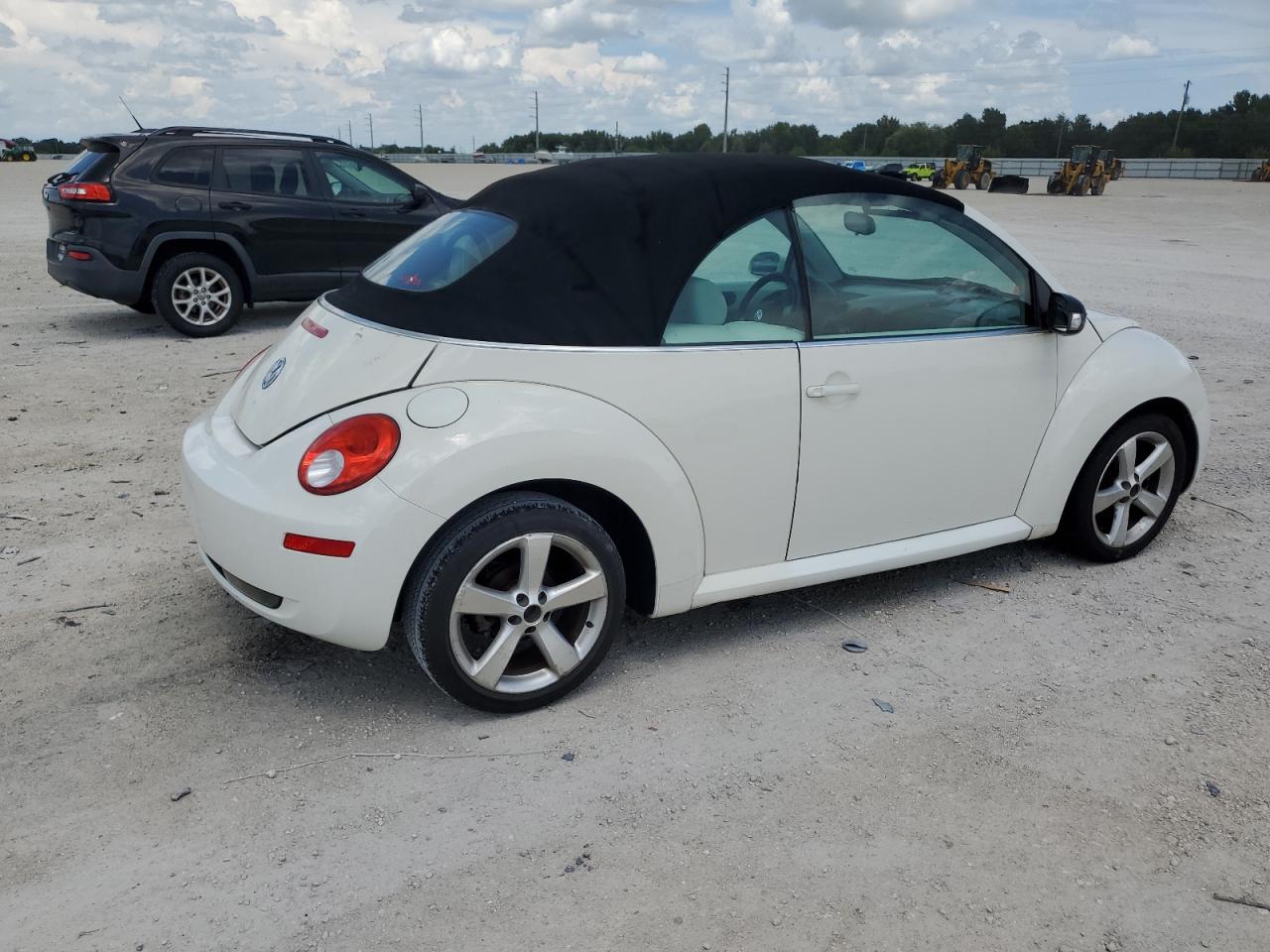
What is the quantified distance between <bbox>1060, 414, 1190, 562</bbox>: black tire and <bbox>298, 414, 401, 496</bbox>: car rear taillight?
290cm

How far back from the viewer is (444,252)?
3.68 m

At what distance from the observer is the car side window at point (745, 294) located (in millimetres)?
3506

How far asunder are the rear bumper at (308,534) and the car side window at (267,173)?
7.08m

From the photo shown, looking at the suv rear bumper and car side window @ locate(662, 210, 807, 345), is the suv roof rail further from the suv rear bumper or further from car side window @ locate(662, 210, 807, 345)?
car side window @ locate(662, 210, 807, 345)

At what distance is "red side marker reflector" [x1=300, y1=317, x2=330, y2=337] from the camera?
3582mm

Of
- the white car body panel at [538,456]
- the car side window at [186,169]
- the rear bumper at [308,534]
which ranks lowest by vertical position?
the rear bumper at [308,534]

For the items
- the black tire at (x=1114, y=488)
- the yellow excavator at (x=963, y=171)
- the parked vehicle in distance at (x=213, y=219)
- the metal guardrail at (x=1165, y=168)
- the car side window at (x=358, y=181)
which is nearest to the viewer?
the black tire at (x=1114, y=488)

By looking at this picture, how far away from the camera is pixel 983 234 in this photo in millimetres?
4125

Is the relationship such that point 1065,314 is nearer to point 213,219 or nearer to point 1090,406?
point 1090,406

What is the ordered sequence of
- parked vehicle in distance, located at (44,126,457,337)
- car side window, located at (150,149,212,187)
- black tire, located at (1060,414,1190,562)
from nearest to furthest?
black tire, located at (1060,414,1190,562) → parked vehicle in distance, located at (44,126,457,337) → car side window, located at (150,149,212,187)

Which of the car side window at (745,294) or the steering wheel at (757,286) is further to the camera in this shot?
the steering wheel at (757,286)

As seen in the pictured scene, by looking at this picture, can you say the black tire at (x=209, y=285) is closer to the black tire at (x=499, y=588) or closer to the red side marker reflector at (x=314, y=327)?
the red side marker reflector at (x=314, y=327)

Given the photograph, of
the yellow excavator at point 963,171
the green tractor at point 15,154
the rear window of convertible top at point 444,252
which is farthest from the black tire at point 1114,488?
the green tractor at point 15,154

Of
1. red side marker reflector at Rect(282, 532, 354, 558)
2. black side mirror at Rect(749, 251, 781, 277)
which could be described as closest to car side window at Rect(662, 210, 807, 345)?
black side mirror at Rect(749, 251, 781, 277)
